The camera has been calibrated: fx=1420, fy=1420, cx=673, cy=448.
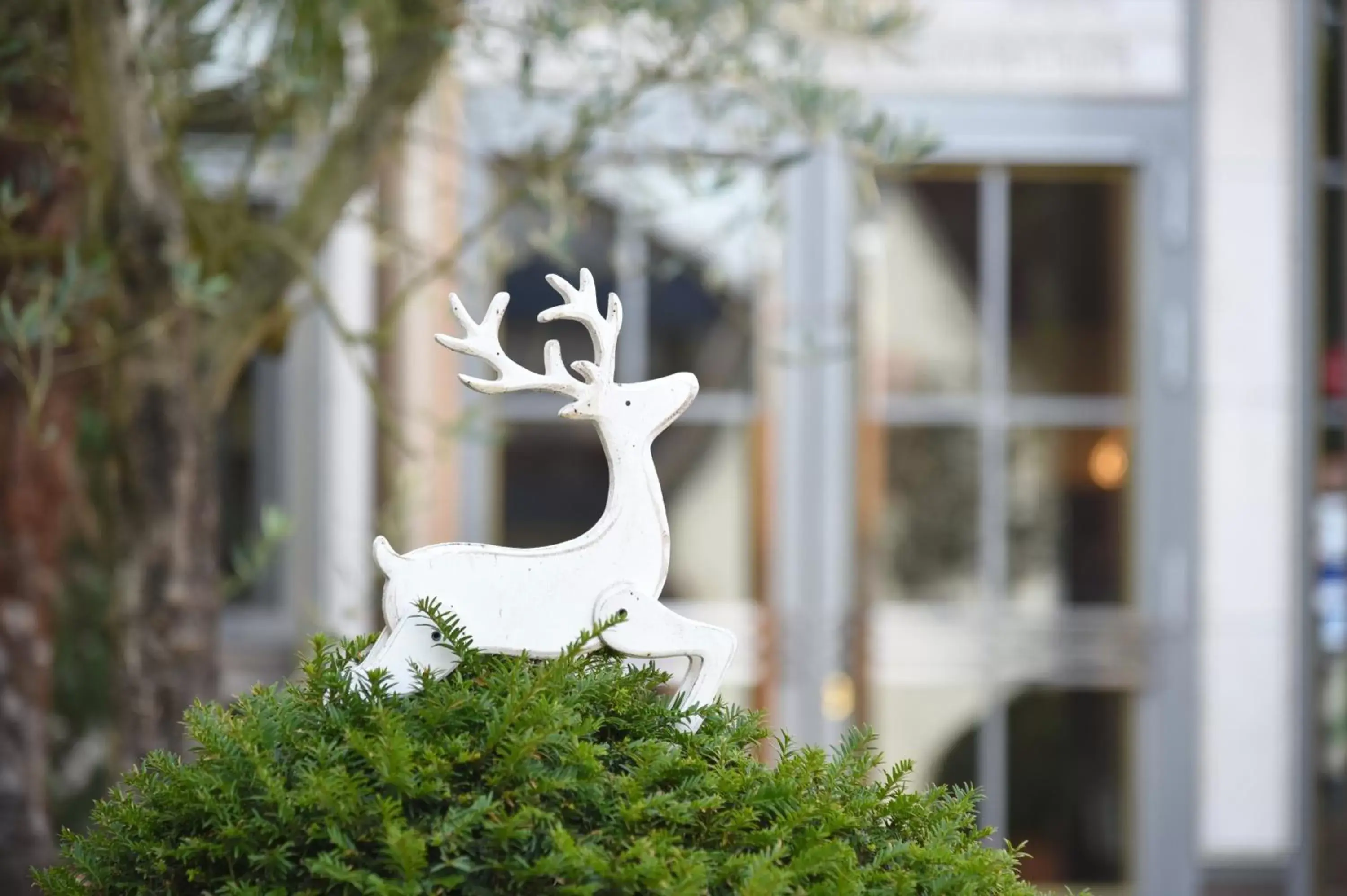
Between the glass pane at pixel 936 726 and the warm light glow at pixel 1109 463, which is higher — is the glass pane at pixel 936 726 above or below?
below

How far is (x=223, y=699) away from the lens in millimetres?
3898

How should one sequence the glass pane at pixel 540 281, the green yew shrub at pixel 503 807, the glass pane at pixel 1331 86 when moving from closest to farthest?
the green yew shrub at pixel 503 807 < the glass pane at pixel 540 281 < the glass pane at pixel 1331 86

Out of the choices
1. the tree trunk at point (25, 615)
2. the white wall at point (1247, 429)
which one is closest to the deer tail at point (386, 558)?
the tree trunk at point (25, 615)

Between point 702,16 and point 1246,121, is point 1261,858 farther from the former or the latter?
point 702,16

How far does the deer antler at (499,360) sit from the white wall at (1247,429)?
3537 mm

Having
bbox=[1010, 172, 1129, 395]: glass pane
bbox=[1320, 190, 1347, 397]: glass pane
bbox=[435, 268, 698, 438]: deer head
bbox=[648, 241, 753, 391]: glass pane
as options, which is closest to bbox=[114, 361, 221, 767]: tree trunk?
bbox=[435, 268, 698, 438]: deer head

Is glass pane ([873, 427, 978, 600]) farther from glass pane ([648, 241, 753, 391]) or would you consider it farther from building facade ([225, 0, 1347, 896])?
glass pane ([648, 241, 753, 391])

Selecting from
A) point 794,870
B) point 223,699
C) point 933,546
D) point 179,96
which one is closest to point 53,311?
point 179,96

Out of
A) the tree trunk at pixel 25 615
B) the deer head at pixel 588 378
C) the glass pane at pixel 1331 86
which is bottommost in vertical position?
the tree trunk at pixel 25 615

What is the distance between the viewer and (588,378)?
4.58 feet

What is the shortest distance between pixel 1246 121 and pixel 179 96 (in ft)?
10.9

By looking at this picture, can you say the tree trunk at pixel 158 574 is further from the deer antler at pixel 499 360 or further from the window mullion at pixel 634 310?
the window mullion at pixel 634 310

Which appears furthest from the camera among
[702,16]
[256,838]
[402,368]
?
[402,368]

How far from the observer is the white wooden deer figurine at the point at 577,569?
4.20 ft
